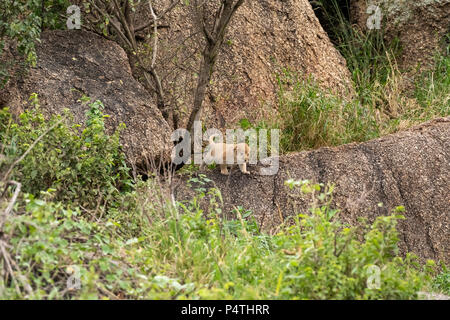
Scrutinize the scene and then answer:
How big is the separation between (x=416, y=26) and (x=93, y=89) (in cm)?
533

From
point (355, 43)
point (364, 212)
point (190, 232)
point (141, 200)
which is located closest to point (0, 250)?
point (190, 232)

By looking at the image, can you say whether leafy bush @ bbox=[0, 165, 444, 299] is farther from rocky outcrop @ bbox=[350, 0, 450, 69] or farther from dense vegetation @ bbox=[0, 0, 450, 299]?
rocky outcrop @ bbox=[350, 0, 450, 69]

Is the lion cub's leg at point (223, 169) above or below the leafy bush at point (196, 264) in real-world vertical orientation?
above

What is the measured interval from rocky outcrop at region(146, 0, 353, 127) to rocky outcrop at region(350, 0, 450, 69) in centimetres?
101

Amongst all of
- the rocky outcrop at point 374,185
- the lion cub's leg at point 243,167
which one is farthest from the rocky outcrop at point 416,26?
the lion cub's leg at point 243,167

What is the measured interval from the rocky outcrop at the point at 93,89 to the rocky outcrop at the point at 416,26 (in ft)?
14.8

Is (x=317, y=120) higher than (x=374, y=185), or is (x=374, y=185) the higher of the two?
(x=317, y=120)

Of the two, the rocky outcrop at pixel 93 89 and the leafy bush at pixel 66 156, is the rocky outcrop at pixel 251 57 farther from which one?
the leafy bush at pixel 66 156

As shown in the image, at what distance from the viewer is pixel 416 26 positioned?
9.55 metres

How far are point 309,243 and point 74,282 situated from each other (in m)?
1.55

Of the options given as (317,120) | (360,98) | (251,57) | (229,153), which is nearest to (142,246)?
(229,153)

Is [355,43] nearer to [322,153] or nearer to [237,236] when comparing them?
[322,153]

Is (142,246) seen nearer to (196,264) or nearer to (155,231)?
(155,231)

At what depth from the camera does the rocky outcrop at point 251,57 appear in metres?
7.61
